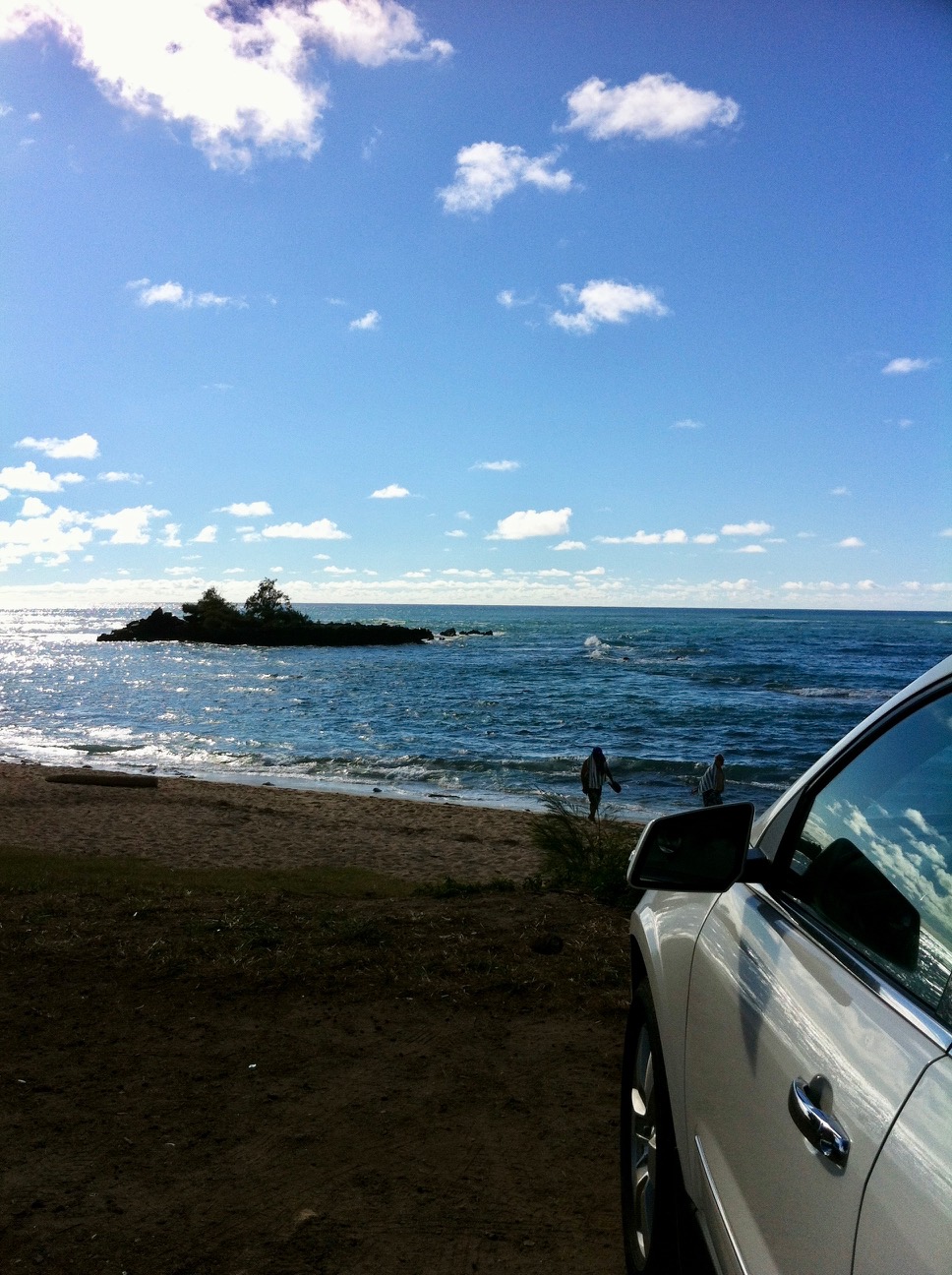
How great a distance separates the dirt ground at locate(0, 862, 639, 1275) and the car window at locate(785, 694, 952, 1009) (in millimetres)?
1778

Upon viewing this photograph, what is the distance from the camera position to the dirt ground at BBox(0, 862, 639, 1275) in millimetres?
3082

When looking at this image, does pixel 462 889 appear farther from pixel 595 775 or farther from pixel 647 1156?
pixel 595 775

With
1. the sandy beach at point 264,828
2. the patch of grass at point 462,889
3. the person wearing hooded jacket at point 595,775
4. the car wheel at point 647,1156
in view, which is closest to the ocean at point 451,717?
the car wheel at point 647,1156

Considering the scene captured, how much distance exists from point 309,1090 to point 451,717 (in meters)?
33.0

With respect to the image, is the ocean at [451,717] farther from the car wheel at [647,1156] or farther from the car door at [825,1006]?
the car door at [825,1006]

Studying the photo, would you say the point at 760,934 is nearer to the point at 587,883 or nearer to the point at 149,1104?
the point at 149,1104

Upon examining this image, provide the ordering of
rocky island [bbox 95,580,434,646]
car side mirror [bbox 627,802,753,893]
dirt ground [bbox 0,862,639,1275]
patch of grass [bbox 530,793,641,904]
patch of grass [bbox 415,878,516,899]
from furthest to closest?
rocky island [bbox 95,580,434,646] < patch of grass [bbox 415,878,516,899] < patch of grass [bbox 530,793,641,904] < dirt ground [bbox 0,862,639,1275] < car side mirror [bbox 627,802,753,893]

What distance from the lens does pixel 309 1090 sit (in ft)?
13.4

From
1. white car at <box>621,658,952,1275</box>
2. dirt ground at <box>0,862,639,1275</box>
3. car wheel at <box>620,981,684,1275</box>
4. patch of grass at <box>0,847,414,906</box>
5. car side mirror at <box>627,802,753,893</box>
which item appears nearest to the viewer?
white car at <box>621,658,952,1275</box>

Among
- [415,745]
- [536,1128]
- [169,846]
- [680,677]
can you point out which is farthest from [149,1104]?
[680,677]

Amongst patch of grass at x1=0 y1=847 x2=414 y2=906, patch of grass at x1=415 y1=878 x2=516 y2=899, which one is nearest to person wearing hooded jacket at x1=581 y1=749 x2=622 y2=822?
patch of grass at x1=0 y1=847 x2=414 y2=906

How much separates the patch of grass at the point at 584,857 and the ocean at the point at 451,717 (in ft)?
11.1

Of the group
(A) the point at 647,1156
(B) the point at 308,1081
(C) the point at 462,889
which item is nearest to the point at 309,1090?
(B) the point at 308,1081

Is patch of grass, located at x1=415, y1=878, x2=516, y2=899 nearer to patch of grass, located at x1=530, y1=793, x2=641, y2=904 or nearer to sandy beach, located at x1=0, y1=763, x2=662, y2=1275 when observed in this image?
sandy beach, located at x1=0, y1=763, x2=662, y2=1275
